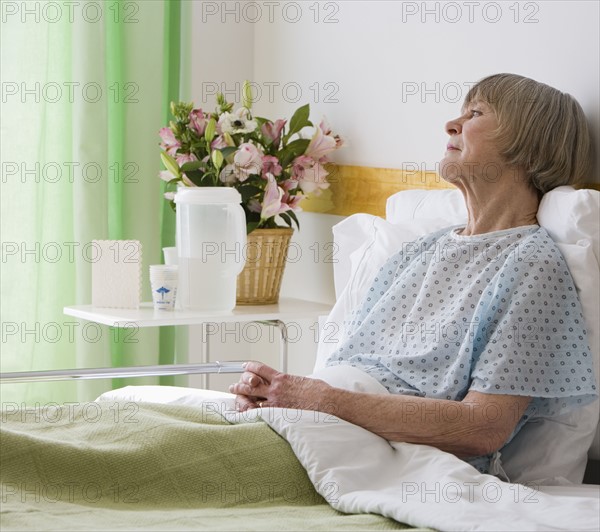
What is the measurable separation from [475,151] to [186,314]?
85 centimetres

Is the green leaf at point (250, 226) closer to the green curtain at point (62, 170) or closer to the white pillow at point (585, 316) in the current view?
the green curtain at point (62, 170)

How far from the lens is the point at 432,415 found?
1637 mm

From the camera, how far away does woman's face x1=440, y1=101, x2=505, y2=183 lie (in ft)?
6.23

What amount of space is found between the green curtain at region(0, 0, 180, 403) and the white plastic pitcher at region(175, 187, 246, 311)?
1.20 ft

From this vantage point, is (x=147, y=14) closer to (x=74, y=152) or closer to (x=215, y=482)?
(x=74, y=152)

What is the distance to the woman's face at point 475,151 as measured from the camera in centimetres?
190

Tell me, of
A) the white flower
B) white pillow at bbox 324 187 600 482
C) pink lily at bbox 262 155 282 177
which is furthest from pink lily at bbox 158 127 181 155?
white pillow at bbox 324 187 600 482

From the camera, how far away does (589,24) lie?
76.9 inches

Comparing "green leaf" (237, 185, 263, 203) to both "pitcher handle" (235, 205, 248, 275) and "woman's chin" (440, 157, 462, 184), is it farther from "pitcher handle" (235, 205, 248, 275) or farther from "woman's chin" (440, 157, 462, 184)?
"woman's chin" (440, 157, 462, 184)

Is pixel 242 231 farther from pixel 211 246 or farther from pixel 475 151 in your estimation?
pixel 475 151

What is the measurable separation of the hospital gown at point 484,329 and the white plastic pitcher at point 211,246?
616 millimetres

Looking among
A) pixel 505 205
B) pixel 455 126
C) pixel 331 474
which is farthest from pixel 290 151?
pixel 331 474

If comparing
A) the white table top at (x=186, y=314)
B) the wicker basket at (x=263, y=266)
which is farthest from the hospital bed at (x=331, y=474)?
the wicker basket at (x=263, y=266)

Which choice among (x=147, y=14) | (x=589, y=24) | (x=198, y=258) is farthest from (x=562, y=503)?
(x=147, y=14)
